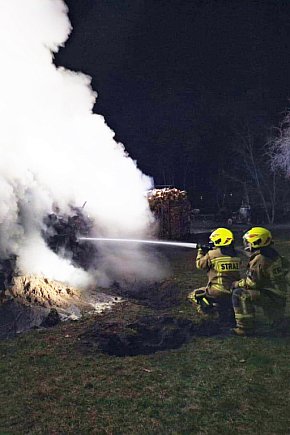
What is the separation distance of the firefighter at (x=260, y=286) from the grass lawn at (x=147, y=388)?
1.27ft

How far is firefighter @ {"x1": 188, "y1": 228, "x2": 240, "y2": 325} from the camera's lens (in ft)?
26.1

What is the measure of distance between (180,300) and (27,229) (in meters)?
4.17

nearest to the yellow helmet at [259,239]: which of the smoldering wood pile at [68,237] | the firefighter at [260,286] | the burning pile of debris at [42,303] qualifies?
the firefighter at [260,286]

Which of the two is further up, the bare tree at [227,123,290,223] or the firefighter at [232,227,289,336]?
the bare tree at [227,123,290,223]

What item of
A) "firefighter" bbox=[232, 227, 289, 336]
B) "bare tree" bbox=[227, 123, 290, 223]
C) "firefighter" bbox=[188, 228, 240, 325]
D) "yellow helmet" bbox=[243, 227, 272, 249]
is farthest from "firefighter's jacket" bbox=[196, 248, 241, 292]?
"bare tree" bbox=[227, 123, 290, 223]

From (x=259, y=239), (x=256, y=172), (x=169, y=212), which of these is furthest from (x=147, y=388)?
(x=256, y=172)

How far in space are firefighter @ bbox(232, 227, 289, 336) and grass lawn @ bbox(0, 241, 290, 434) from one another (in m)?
0.39

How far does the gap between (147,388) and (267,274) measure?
299cm

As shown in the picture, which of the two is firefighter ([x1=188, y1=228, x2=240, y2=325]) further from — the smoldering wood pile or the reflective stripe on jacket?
the smoldering wood pile

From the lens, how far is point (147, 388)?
5344 millimetres

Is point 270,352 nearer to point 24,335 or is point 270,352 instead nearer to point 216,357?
point 216,357

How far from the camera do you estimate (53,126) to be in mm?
11719

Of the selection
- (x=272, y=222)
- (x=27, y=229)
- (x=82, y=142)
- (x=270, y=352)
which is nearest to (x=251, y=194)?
(x=272, y=222)

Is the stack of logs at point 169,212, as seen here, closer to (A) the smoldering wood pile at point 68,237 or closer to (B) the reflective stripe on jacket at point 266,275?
(A) the smoldering wood pile at point 68,237
